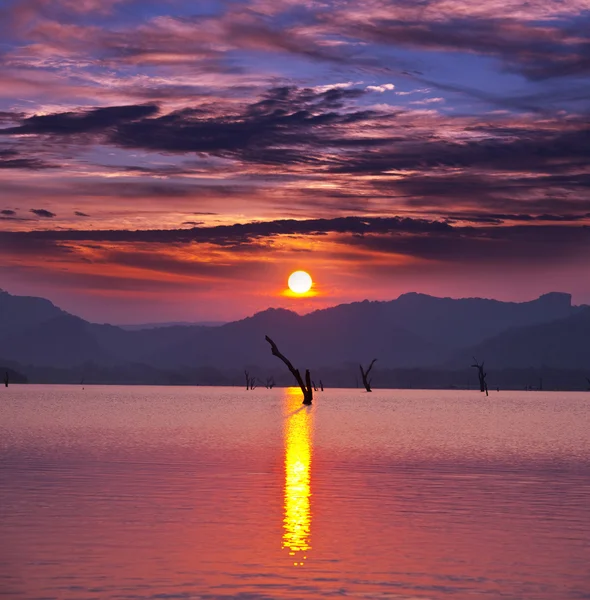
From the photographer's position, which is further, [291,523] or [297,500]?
[297,500]

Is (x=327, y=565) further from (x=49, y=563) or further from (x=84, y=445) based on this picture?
(x=84, y=445)

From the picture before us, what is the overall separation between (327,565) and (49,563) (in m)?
5.36

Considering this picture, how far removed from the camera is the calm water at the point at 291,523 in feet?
67.5

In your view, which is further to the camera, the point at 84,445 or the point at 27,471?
the point at 84,445

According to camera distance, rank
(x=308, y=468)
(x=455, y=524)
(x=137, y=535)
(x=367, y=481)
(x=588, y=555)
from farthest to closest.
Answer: (x=308, y=468)
(x=367, y=481)
(x=455, y=524)
(x=137, y=535)
(x=588, y=555)

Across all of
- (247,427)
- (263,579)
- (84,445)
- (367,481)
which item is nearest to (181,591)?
(263,579)

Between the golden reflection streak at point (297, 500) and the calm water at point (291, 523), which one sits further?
the golden reflection streak at point (297, 500)

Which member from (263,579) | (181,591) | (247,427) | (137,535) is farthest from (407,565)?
(247,427)

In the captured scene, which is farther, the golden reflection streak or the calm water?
the golden reflection streak

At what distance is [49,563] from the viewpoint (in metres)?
22.1

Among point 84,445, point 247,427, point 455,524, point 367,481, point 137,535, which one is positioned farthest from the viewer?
point 247,427

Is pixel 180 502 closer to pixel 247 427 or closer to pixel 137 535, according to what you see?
pixel 137 535

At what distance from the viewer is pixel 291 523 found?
→ 28.4m

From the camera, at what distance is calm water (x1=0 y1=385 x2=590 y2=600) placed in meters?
20.6
